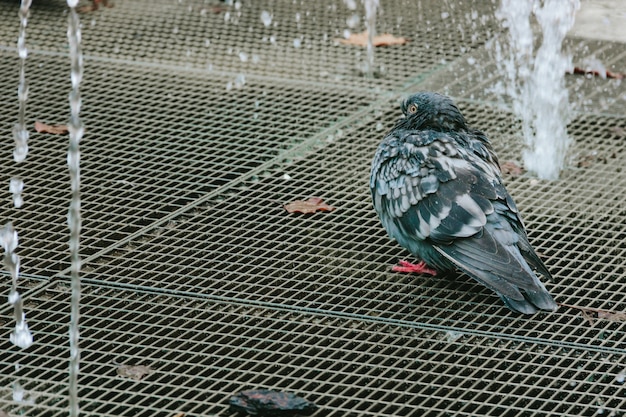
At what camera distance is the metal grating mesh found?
3336 mm

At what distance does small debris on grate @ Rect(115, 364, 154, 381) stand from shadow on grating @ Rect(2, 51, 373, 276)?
78 cm

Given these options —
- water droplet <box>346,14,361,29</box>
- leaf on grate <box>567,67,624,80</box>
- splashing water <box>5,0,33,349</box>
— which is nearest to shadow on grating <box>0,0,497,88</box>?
water droplet <box>346,14,361,29</box>

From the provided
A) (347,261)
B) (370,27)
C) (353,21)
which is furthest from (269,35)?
(347,261)

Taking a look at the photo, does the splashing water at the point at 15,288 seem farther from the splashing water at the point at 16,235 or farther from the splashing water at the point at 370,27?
the splashing water at the point at 370,27

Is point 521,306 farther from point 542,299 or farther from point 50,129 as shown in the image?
point 50,129

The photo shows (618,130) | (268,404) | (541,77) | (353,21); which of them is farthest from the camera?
(353,21)

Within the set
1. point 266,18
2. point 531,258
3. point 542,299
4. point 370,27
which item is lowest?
point 542,299

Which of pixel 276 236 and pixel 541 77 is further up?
pixel 541 77

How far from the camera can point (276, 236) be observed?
14.2ft

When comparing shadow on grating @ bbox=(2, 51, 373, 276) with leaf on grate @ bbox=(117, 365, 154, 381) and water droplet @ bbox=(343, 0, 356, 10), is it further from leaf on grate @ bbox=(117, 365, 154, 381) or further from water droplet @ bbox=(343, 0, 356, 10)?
water droplet @ bbox=(343, 0, 356, 10)

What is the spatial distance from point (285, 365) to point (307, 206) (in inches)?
50.3

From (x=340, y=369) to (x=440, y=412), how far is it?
0.40m

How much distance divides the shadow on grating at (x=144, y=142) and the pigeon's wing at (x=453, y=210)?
108cm

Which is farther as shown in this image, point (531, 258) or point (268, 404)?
point (531, 258)
